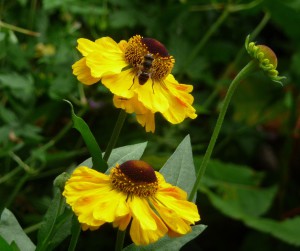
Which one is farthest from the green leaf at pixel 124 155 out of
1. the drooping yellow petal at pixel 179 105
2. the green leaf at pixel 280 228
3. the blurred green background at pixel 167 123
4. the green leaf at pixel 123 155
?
the green leaf at pixel 280 228

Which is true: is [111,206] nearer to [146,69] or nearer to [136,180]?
[136,180]

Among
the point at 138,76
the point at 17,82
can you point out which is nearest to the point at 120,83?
the point at 138,76

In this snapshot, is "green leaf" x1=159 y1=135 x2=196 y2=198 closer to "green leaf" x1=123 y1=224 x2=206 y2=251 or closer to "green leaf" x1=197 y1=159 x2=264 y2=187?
"green leaf" x1=123 y1=224 x2=206 y2=251

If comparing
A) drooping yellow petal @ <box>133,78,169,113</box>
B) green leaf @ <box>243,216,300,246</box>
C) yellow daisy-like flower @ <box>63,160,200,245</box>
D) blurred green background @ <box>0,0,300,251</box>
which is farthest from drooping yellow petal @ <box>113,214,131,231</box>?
green leaf @ <box>243,216,300,246</box>

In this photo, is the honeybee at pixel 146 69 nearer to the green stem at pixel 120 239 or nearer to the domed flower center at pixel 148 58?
the domed flower center at pixel 148 58

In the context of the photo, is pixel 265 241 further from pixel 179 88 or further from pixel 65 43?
pixel 179 88

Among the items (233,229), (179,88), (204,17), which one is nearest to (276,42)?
(204,17)
